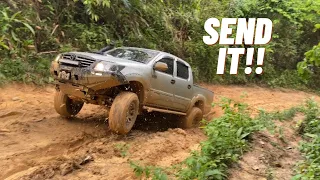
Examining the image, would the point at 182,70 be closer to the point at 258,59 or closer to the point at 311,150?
the point at 311,150

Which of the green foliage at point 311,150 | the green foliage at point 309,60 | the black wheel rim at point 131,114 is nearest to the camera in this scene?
the green foliage at point 311,150

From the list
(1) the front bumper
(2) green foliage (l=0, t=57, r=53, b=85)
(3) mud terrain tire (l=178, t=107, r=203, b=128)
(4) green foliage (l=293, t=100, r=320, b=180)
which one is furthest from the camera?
(2) green foliage (l=0, t=57, r=53, b=85)

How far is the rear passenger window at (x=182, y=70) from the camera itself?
26.8 ft

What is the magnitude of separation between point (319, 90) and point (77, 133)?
15.0 meters

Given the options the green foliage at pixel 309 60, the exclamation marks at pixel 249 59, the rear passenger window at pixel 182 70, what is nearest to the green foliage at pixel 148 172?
the green foliage at pixel 309 60

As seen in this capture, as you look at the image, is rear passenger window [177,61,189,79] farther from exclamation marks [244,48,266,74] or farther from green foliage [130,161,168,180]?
exclamation marks [244,48,266,74]

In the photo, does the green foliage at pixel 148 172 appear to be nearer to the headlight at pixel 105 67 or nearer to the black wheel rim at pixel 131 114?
the black wheel rim at pixel 131 114

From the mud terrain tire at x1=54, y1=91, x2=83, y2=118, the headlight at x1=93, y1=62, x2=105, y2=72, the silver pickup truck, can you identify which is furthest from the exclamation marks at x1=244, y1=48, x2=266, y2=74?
the headlight at x1=93, y1=62, x2=105, y2=72

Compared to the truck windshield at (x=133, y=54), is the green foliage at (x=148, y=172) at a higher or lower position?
lower

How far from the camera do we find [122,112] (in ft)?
19.9

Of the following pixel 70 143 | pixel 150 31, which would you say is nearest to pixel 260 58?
pixel 150 31

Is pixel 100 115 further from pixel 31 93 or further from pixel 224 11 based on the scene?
pixel 224 11

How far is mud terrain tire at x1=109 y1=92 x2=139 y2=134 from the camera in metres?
6.08

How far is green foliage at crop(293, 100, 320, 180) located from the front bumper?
3.01 meters
